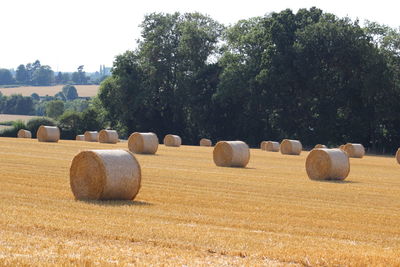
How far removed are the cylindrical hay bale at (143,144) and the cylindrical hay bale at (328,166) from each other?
14.2 m

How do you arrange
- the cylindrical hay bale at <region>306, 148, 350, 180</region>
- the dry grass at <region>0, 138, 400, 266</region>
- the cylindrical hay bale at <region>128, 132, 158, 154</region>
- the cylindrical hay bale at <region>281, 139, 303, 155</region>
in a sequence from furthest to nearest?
the cylindrical hay bale at <region>281, 139, 303, 155</region>
the cylindrical hay bale at <region>128, 132, 158, 154</region>
the cylindrical hay bale at <region>306, 148, 350, 180</region>
the dry grass at <region>0, 138, 400, 266</region>

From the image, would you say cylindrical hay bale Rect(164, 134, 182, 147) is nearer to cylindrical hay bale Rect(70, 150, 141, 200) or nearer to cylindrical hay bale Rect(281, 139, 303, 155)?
cylindrical hay bale Rect(281, 139, 303, 155)

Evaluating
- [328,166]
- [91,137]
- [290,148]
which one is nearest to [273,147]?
[290,148]

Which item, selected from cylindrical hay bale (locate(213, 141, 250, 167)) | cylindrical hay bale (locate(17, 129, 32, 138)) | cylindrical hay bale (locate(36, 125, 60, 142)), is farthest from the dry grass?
cylindrical hay bale (locate(17, 129, 32, 138))

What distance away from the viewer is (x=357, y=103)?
208 ft

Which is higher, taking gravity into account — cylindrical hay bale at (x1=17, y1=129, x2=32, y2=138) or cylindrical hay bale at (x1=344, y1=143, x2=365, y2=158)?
cylindrical hay bale at (x1=344, y1=143, x2=365, y2=158)

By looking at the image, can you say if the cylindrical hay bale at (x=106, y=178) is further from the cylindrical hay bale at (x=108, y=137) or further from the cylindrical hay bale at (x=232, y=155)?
the cylindrical hay bale at (x=108, y=137)

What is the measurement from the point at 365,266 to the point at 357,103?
2144 inches

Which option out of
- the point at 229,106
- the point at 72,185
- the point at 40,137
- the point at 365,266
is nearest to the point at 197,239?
the point at 365,266

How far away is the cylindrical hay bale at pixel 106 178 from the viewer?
17047mm

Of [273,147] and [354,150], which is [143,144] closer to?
[354,150]

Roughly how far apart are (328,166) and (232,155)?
20.8 ft

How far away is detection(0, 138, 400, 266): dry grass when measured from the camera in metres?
10.4

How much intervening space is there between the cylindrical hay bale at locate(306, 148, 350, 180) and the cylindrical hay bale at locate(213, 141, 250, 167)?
533cm
